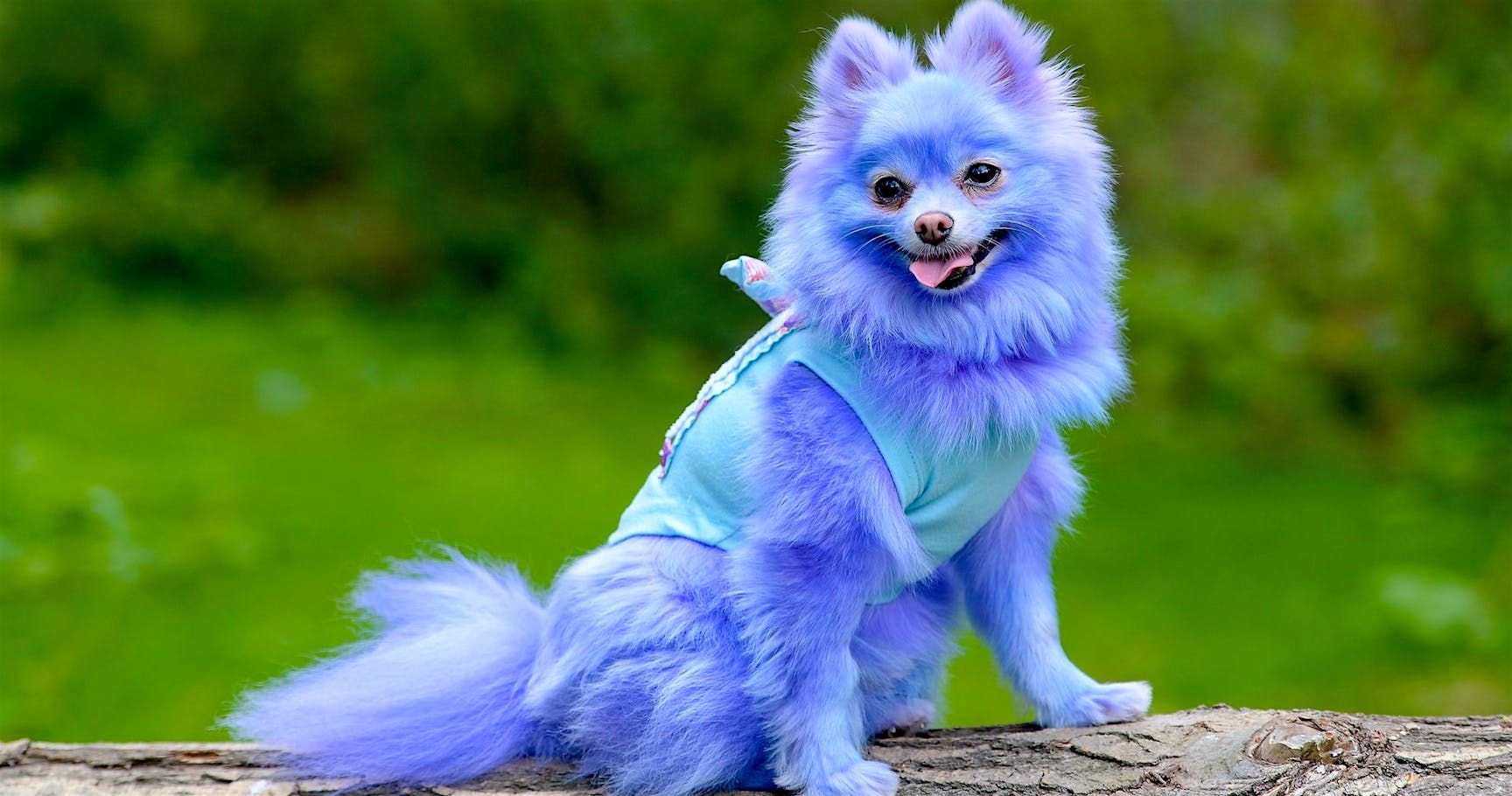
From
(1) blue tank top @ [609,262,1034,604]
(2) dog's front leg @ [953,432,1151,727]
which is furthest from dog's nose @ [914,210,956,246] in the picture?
(2) dog's front leg @ [953,432,1151,727]

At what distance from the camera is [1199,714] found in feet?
7.52

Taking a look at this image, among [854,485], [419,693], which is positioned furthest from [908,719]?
[419,693]

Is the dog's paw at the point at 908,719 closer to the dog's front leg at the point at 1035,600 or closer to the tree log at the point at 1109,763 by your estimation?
the tree log at the point at 1109,763

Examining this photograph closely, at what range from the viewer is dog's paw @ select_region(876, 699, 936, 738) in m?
2.39

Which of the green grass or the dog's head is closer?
the dog's head

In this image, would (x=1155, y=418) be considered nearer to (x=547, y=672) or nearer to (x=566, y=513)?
(x=566, y=513)

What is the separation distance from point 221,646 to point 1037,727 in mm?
2777

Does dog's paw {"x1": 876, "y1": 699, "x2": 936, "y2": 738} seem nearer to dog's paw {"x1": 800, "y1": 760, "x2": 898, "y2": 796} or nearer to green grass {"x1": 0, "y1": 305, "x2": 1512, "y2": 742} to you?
dog's paw {"x1": 800, "y1": 760, "x2": 898, "y2": 796}

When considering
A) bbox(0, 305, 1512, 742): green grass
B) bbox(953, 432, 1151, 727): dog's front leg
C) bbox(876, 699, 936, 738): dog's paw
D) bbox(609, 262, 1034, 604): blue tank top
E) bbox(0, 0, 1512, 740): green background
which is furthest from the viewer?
bbox(0, 0, 1512, 740): green background

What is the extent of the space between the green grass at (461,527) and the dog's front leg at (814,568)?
2.76ft

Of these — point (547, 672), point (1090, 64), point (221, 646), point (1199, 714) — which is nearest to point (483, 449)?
point (221, 646)

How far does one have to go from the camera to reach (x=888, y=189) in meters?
2.01

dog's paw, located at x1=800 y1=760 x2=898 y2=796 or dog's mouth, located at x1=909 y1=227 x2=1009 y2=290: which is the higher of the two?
dog's mouth, located at x1=909 y1=227 x2=1009 y2=290

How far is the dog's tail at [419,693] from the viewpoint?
2295 millimetres
